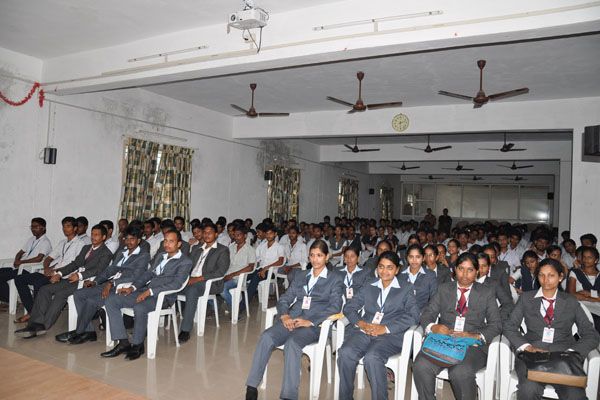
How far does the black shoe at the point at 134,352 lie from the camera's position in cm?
408

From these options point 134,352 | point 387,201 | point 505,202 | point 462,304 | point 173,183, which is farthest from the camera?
point 387,201

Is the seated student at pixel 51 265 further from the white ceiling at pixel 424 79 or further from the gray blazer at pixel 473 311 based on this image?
the gray blazer at pixel 473 311

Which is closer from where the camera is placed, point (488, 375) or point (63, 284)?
point (488, 375)

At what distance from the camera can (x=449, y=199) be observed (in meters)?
18.7

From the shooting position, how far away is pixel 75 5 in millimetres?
4516

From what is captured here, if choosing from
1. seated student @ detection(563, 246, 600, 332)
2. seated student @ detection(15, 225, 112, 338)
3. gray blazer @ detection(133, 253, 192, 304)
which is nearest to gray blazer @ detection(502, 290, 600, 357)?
seated student @ detection(563, 246, 600, 332)

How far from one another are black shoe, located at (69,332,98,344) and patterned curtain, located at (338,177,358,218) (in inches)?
421

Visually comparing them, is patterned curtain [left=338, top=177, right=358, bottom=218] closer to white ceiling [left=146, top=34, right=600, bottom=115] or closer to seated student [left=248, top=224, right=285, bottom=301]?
white ceiling [left=146, top=34, right=600, bottom=115]

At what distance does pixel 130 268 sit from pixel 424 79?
15.5ft

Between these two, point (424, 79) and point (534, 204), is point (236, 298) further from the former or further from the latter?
point (534, 204)

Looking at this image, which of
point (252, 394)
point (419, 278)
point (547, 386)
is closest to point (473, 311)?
point (547, 386)

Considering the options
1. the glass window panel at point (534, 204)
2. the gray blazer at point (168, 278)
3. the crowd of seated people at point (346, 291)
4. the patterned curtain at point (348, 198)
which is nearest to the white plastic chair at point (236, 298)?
the crowd of seated people at point (346, 291)

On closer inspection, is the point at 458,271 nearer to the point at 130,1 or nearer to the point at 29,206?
the point at 130,1

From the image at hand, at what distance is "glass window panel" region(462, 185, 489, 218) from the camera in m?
18.2
